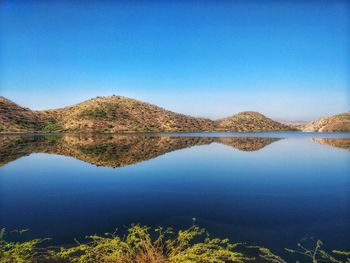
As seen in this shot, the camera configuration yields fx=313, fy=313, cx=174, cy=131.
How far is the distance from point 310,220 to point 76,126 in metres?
134

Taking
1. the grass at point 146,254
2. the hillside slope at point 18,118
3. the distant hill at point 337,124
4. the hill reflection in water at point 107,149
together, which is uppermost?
the hillside slope at point 18,118

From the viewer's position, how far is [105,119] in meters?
148

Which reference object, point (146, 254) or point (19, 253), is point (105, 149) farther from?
point (146, 254)

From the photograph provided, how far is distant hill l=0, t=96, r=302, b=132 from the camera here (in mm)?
134500

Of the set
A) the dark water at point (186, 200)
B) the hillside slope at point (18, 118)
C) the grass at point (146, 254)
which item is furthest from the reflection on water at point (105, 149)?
the hillside slope at point (18, 118)

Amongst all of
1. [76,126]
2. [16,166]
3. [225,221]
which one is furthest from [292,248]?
[76,126]

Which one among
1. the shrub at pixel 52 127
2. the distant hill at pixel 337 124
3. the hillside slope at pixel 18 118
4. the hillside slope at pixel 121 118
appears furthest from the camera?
the distant hill at pixel 337 124

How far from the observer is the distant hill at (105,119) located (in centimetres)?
13450

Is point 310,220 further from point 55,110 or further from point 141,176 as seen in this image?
point 55,110

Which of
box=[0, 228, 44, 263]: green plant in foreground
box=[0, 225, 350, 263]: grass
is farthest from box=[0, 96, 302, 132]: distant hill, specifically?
box=[0, 225, 350, 263]: grass

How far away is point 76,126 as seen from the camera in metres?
138

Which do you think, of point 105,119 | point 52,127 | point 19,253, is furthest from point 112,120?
point 19,253

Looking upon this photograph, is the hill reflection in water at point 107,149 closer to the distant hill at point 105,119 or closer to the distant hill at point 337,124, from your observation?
the distant hill at point 105,119

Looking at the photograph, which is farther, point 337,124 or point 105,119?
point 337,124
